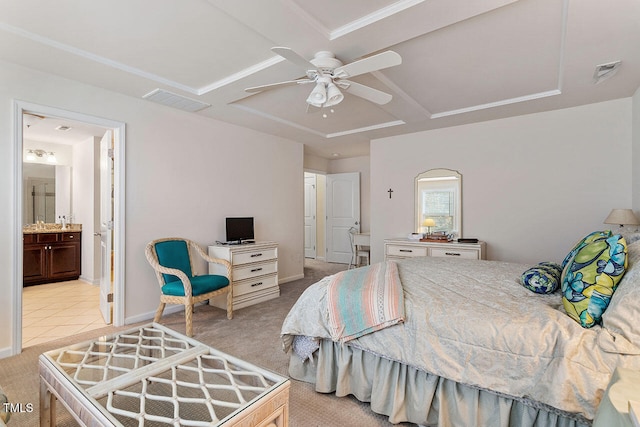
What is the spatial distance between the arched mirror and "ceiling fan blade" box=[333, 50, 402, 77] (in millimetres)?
3010

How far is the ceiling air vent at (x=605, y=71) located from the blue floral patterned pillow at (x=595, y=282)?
1984 millimetres

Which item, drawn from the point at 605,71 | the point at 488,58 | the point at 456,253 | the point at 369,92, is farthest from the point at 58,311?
the point at 605,71

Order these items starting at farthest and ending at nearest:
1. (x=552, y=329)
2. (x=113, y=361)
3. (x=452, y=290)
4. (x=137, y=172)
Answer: (x=137, y=172) → (x=452, y=290) → (x=113, y=361) → (x=552, y=329)

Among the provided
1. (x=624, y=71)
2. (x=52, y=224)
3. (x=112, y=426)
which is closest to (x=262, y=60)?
(x=112, y=426)

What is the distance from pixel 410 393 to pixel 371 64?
2107 mm

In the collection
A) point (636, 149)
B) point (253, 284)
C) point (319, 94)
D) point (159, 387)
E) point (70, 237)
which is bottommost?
point (253, 284)

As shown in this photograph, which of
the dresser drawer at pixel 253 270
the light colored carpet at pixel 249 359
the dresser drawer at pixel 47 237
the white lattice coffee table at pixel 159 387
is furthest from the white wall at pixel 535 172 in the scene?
the dresser drawer at pixel 47 237

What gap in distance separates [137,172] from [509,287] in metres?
3.77

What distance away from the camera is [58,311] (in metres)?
3.79

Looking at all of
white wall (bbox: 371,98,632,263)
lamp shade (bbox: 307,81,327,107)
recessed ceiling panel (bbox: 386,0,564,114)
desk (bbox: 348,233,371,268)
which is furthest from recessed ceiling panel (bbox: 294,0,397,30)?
desk (bbox: 348,233,371,268)

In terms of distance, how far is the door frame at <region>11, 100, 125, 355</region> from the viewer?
2668 mm

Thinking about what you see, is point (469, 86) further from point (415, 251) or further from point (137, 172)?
point (137, 172)

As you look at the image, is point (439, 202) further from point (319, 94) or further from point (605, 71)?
point (319, 94)

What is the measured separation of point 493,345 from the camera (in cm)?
152
